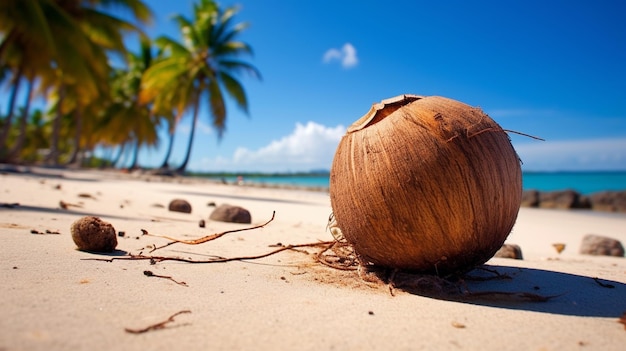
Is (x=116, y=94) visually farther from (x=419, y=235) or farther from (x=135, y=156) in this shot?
(x=419, y=235)

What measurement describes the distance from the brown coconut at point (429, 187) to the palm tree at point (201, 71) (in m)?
22.2

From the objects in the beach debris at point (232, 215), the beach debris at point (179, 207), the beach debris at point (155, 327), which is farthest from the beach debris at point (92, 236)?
the beach debris at point (179, 207)

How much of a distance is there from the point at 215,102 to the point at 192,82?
5.77ft

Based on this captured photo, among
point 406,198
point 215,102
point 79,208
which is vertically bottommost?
point 79,208

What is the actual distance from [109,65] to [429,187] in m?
22.9

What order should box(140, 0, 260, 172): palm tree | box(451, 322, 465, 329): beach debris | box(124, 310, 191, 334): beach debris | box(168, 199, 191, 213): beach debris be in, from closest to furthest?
box(124, 310, 191, 334): beach debris, box(451, 322, 465, 329): beach debris, box(168, 199, 191, 213): beach debris, box(140, 0, 260, 172): palm tree

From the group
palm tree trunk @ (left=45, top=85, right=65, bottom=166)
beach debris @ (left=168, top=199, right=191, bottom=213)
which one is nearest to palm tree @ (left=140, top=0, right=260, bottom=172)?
palm tree trunk @ (left=45, top=85, right=65, bottom=166)

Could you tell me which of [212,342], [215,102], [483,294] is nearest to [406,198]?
[483,294]

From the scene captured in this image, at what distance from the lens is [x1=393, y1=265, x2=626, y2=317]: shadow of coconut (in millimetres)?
2398

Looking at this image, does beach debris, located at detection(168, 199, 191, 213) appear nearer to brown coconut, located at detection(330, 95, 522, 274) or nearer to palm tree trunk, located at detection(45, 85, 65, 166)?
brown coconut, located at detection(330, 95, 522, 274)

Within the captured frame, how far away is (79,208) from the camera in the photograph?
5832 millimetres

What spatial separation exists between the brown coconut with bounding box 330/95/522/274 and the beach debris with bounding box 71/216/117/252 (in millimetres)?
1906

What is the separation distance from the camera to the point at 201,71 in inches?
942

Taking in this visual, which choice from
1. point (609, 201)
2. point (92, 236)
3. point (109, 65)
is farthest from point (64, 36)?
point (609, 201)
